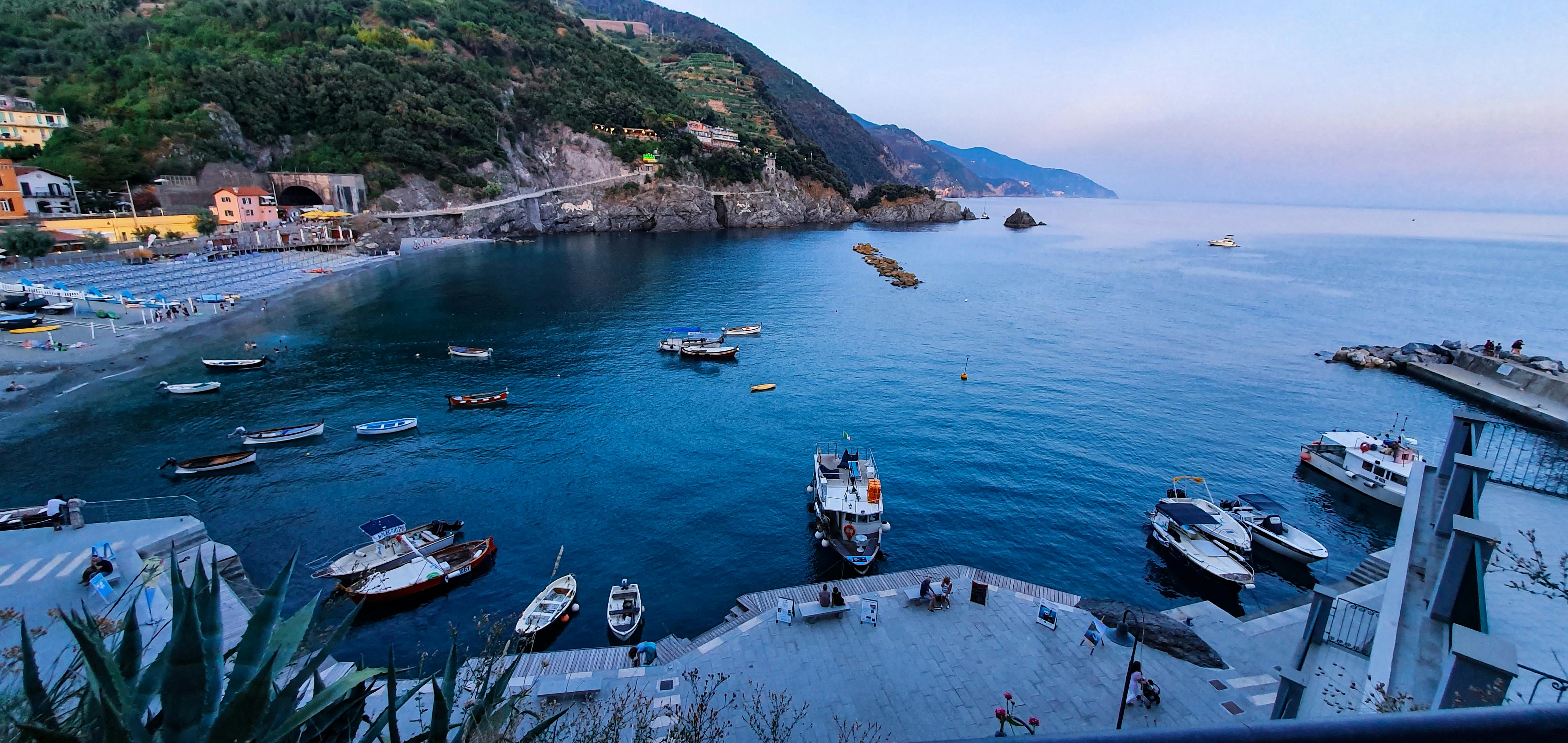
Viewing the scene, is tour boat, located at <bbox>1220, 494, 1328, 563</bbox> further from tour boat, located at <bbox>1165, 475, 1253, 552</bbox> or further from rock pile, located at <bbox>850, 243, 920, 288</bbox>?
rock pile, located at <bbox>850, 243, 920, 288</bbox>

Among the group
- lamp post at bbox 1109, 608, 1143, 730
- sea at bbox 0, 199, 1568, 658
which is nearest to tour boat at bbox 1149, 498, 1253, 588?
sea at bbox 0, 199, 1568, 658

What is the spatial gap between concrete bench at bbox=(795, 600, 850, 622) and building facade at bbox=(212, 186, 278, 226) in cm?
9157

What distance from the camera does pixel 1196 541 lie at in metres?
25.7

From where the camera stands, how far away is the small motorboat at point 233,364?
41.8m

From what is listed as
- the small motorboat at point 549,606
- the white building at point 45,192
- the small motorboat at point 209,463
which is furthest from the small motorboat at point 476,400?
the white building at point 45,192

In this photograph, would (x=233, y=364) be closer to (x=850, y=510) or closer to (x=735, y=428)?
(x=735, y=428)

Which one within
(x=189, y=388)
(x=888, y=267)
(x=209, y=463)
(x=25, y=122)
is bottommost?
(x=209, y=463)

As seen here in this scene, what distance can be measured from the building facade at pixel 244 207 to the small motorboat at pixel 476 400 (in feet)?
207

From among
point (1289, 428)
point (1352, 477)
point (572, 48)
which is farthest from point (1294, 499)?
point (572, 48)

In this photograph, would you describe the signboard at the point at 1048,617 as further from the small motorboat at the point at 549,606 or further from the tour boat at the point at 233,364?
the tour boat at the point at 233,364

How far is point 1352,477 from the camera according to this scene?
103 ft

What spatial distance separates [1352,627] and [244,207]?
105624 mm

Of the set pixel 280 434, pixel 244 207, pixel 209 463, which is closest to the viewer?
pixel 209 463

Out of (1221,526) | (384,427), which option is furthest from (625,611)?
(1221,526)
